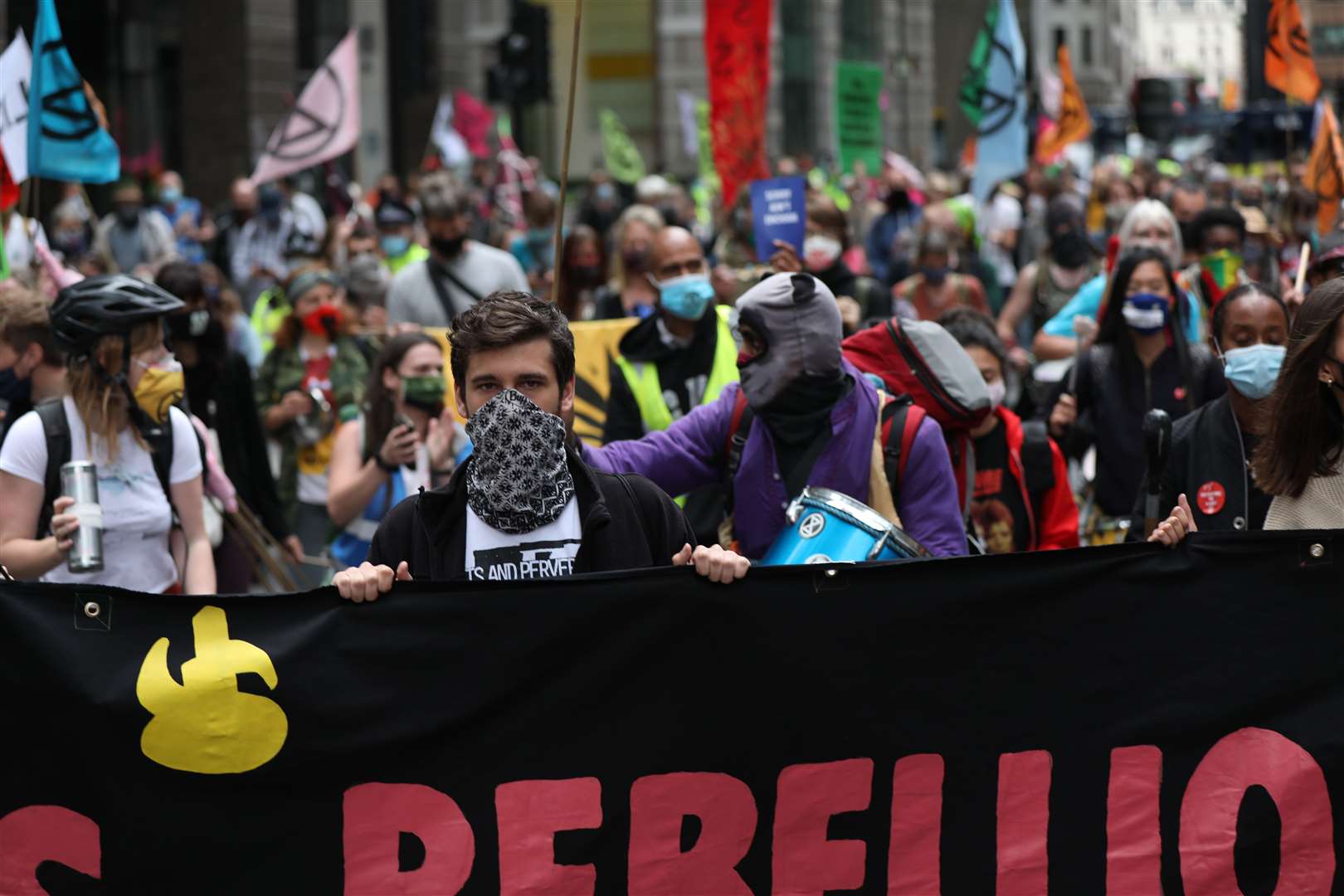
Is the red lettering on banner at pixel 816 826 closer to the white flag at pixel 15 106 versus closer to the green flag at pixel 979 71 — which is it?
the white flag at pixel 15 106

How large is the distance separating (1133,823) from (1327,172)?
738cm

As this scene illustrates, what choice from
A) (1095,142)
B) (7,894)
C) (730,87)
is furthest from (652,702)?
(1095,142)

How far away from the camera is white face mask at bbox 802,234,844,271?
371 inches

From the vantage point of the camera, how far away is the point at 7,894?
13.0 feet

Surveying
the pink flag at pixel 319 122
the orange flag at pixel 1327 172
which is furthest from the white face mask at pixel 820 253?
the pink flag at pixel 319 122

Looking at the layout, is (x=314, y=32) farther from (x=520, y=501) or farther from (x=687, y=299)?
(x=520, y=501)

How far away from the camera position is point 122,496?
544 cm

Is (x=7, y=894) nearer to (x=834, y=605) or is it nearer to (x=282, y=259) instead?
(x=834, y=605)

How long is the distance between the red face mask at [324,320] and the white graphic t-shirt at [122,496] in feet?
12.5

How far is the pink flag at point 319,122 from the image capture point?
13.7 m

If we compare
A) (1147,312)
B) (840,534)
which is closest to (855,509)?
(840,534)

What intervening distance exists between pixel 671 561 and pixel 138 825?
3.73 ft

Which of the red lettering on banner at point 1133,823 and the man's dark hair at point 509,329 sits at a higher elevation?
the man's dark hair at point 509,329

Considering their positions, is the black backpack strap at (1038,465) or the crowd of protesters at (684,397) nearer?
the crowd of protesters at (684,397)
